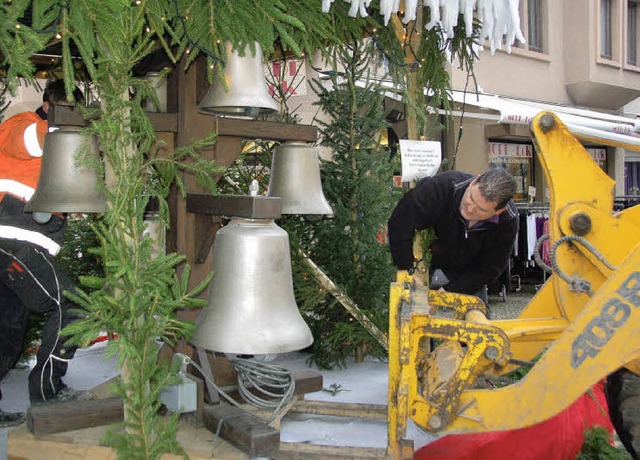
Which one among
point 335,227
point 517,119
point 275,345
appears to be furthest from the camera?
point 517,119

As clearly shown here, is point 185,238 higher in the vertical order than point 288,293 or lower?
higher

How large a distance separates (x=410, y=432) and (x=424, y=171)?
168 cm

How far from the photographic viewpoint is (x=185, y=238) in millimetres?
3330

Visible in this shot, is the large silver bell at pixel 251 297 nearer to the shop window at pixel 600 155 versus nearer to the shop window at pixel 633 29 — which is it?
the shop window at pixel 600 155

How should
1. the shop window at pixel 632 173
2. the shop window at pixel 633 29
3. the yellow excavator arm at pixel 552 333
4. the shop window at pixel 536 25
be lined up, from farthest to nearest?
the shop window at pixel 632 173 < the shop window at pixel 633 29 < the shop window at pixel 536 25 < the yellow excavator arm at pixel 552 333

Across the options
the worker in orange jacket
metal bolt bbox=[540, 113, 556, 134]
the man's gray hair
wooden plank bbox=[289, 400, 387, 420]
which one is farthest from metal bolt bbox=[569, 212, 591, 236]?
the worker in orange jacket

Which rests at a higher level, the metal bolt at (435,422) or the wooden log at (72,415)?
the metal bolt at (435,422)

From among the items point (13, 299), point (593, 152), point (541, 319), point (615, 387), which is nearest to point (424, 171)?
point (541, 319)

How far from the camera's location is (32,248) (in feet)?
13.4

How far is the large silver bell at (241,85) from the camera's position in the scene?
299cm

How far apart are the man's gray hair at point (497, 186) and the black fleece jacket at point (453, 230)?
404 millimetres

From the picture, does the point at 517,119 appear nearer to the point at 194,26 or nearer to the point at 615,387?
the point at 615,387

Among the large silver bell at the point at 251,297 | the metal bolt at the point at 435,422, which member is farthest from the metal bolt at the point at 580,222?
the large silver bell at the point at 251,297

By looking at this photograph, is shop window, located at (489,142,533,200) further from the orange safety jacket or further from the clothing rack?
the orange safety jacket
